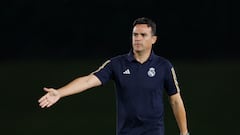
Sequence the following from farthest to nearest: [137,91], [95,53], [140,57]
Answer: [95,53] < [140,57] < [137,91]

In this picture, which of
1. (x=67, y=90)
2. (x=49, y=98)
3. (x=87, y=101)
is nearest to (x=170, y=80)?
(x=67, y=90)

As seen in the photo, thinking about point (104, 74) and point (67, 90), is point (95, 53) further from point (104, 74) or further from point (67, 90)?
point (67, 90)

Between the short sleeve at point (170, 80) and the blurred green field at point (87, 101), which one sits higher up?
the short sleeve at point (170, 80)

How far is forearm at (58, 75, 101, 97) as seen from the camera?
483 cm

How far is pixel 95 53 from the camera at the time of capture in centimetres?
819

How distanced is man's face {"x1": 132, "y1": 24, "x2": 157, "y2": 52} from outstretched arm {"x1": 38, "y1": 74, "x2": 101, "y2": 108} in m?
0.35

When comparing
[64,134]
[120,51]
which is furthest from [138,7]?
[64,134]

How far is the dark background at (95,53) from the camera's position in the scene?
8172 mm

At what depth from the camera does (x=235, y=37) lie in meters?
8.22

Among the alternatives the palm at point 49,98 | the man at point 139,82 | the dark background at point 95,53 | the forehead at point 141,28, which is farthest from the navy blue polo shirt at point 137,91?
the dark background at point 95,53

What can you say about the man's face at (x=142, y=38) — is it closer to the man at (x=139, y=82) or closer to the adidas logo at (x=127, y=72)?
the man at (x=139, y=82)

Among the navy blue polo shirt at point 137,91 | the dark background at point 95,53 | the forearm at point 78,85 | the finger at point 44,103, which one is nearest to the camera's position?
the finger at point 44,103

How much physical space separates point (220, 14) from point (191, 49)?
49cm

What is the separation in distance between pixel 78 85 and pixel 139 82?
435 millimetres
